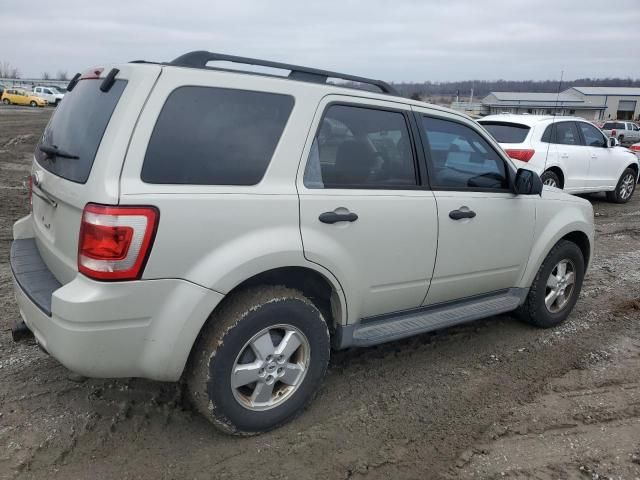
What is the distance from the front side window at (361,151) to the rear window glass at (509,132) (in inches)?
247

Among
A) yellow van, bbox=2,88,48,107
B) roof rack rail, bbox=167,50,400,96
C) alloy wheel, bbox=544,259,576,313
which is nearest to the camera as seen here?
roof rack rail, bbox=167,50,400,96

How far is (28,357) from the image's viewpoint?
3.68 m

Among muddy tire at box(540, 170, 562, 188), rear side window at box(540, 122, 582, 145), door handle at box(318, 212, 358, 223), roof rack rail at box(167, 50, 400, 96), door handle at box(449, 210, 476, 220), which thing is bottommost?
muddy tire at box(540, 170, 562, 188)

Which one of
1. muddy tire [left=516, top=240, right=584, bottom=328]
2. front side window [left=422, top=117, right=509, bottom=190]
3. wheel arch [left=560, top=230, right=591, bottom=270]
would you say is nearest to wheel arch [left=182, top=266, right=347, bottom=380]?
front side window [left=422, top=117, right=509, bottom=190]

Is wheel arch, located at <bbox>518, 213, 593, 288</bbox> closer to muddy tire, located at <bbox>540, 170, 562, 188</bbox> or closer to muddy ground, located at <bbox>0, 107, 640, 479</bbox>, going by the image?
muddy ground, located at <bbox>0, 107, 640, 479</bbox>

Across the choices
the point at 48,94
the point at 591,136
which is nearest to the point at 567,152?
the point at 591,136

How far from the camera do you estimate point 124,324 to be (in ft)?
7.92

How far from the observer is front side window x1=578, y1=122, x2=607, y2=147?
10320mm

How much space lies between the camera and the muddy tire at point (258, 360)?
8.72 feet

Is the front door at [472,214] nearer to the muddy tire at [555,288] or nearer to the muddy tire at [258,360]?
the muddy tire at [555,288]

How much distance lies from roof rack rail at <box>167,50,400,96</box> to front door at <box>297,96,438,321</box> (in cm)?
18

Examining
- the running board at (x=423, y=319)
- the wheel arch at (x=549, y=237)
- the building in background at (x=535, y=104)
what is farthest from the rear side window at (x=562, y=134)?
the building in background at (x=535, y=104)

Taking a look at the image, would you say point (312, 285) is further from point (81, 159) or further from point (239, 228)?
point (81, 159)

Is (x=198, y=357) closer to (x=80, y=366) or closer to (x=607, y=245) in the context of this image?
(x=80, y=366)
